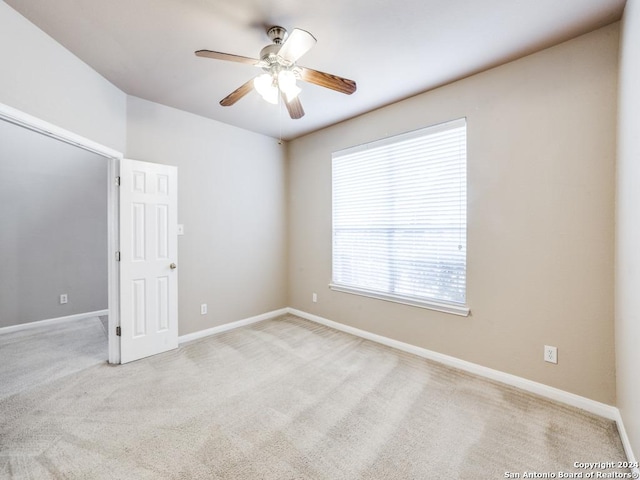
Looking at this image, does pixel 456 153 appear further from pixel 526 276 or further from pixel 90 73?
pixel 90 73

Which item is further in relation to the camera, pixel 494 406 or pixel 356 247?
pixel 356 247

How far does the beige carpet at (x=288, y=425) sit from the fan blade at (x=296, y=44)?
2.38 meters

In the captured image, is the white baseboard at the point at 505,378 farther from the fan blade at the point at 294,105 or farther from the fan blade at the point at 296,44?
the fan blade at the point at 296,44

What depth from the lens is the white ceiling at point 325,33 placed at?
173 centimetres

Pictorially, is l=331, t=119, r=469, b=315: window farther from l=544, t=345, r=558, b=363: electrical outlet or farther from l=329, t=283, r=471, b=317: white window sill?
l=544, t=345, r=558, b=363: electrical outlet

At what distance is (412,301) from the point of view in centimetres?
295

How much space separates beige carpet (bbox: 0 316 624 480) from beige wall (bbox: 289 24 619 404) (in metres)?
0.35

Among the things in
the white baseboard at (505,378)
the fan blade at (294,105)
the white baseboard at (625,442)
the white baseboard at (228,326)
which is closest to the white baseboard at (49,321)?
the white baseboard at (228,326)

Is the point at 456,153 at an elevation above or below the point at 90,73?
below

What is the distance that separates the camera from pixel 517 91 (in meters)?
2.28

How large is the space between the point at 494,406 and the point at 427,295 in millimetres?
1053

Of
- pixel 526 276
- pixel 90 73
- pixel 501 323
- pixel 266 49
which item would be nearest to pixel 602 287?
pixel 526 276

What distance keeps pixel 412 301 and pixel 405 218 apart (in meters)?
0.88

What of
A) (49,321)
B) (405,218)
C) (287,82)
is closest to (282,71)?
(287,82)
